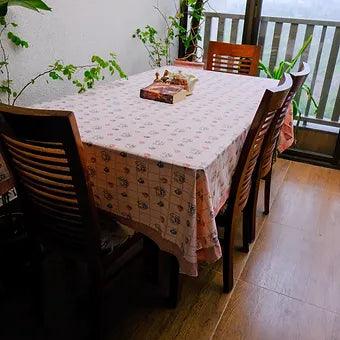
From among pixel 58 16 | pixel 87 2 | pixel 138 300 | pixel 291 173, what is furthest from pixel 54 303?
pixel 291 173

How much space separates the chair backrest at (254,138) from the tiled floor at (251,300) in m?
0.43

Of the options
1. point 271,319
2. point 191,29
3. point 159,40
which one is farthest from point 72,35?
point 271,319

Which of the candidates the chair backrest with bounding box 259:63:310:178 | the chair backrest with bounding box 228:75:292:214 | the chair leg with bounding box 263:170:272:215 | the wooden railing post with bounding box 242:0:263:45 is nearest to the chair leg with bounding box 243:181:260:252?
the chair backrest with bounding box 259:63:310:178

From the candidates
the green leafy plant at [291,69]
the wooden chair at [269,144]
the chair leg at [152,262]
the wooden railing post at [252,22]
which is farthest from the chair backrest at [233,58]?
the chair leg at [152,262]

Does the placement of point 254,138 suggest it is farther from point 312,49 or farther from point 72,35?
point 312,49

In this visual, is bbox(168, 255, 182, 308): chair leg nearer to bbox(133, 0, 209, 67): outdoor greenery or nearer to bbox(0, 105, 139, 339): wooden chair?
bbox(0, 105, 139, 339): wooden chair

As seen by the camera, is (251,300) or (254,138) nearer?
(254,138)

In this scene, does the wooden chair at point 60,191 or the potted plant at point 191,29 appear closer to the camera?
the wooden chair at point 60,191

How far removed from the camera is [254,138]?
1328mm

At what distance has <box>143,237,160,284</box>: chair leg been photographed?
156cm

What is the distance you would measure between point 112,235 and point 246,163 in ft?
1.92

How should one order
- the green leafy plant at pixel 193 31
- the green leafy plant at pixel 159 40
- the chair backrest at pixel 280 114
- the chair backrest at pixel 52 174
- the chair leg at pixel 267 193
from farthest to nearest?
the green leafy plant at pixel 193 31 < the green leafy plant at pixel 159 40 < the chair leg at pixel 267 193 < the chair backrest at pixel 280 114 < the chair backrest at pixel 52 174

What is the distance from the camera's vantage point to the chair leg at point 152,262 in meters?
1.56

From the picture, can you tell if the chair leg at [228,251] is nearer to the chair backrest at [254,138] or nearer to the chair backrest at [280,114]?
the chair backrest at [254,138]
